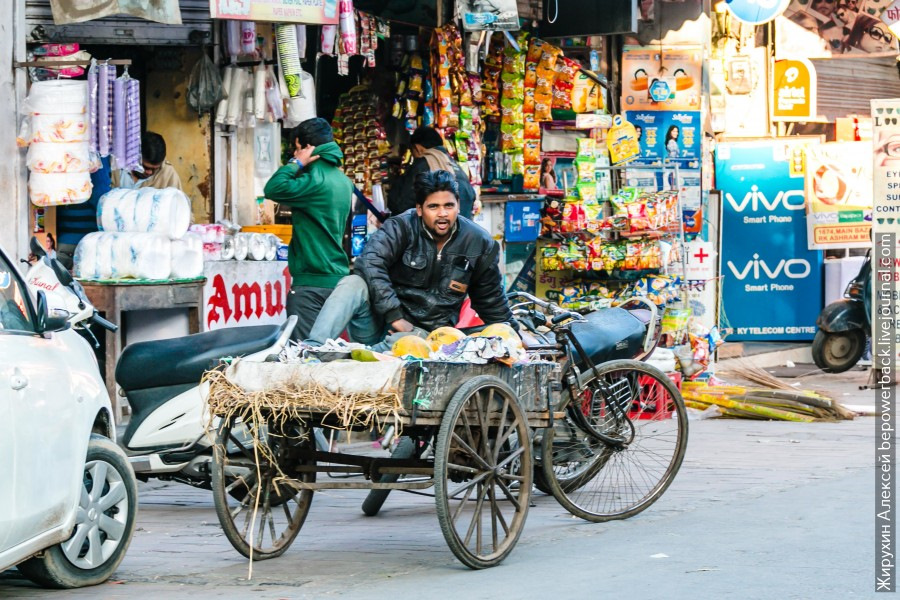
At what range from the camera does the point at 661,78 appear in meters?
14.6

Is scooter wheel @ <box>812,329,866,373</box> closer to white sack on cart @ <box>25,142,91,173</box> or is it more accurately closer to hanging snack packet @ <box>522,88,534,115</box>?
hanging snack packet @ <box>522,88,534,115</box>

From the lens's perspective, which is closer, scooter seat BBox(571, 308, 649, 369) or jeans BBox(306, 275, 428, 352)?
jeans BBox(306, 275, 428, 352)

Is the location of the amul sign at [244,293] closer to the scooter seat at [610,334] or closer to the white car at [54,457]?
the scooter seat at [610,334]

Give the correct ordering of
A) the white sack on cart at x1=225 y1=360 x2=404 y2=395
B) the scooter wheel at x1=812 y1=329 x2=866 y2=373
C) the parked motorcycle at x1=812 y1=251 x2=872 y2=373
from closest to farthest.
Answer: the white sack on cart at x1=225 y1=360 x2=404 y2=395 → the parked motorcycle at x1=812 y1=251 x2=872 y2=373 → the scooter wheel at x1=812 y1=329 x2=866 y2=373

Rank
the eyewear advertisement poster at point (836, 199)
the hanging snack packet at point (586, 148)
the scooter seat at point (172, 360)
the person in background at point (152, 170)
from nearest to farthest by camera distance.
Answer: the scooter seat at point (172, 360)
the person in background at point (152, 170)
the hanging snack packet at point (586, 148)
the eyewear advertisement poster at point (836, 199)

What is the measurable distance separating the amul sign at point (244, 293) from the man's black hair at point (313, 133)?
1276mm

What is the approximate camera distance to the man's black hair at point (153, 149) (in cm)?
1077

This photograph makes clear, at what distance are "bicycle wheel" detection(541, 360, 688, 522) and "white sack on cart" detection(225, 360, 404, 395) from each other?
5.11 ft

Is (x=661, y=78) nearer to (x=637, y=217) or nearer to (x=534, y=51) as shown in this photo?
(x=534, y=51)

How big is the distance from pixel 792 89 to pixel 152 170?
9.72 m

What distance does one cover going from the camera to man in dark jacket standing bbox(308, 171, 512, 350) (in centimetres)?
736

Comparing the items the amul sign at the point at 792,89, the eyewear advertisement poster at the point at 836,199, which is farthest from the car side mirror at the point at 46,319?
the amul sign at the point at 792,89

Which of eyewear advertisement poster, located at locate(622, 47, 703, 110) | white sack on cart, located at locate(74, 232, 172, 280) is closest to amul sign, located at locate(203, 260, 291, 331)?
white sack on cart, located at locate(74, 232, 172, 280)

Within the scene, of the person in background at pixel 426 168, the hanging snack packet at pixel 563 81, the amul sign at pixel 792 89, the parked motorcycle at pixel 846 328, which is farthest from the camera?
the amul sign at pixel 792 89
